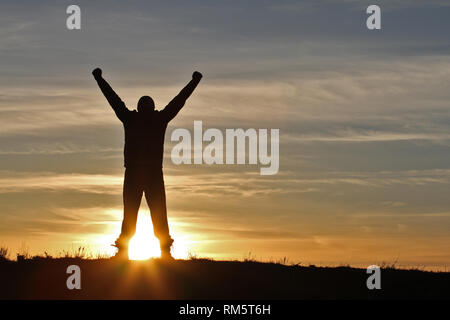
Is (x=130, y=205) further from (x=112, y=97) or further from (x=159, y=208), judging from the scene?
(x=112, y=97)

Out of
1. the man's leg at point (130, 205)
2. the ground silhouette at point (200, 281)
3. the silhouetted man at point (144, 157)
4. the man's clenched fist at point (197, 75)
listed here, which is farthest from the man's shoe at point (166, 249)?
the man's clenched fist at point (197, 75)

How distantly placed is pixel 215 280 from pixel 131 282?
1790 millimetres

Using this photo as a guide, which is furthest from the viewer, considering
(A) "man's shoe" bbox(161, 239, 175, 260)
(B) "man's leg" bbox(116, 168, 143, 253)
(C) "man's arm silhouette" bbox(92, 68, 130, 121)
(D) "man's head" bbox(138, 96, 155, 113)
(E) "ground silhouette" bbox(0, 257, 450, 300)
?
(A) "man's shoe" bbox(161, 239, 175, 260)

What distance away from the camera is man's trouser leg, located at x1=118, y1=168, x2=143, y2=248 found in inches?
853

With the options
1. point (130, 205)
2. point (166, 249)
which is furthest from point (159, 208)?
point (166, 249)

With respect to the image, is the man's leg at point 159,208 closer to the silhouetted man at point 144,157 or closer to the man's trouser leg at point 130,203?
the silhouetted man at point 144,157

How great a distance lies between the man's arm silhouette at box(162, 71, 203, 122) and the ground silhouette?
127 inches

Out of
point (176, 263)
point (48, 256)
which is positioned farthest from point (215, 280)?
point (48, 256)

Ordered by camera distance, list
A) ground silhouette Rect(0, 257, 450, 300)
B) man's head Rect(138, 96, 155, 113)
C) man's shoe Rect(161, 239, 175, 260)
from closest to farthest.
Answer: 1. ground silhouette Rect(0, 257, 450, 300)
2. man's head Rect(138, 96, 155, 113)
3. man's shoe Rect(161, 239, 175, 260)

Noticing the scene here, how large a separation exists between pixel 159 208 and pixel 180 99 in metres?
2.42

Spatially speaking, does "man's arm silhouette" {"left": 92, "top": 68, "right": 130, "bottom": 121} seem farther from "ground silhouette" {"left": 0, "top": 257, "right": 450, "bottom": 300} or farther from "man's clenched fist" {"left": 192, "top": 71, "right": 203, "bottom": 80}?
"ground silhouette" {"left": 0, "top": 257, "right": 450, "bottom": 300}

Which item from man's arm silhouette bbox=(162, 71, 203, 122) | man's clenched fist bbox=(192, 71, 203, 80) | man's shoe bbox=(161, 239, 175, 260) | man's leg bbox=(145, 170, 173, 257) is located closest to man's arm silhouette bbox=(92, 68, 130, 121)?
man's arm silhouette bbox=(162, 71, 203, 122)

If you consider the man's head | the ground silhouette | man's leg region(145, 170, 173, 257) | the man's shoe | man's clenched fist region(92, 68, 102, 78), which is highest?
man's clenched fist region(92, 68, 102, 78)
